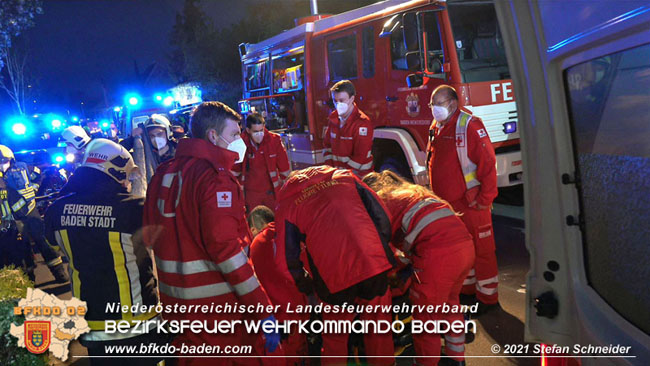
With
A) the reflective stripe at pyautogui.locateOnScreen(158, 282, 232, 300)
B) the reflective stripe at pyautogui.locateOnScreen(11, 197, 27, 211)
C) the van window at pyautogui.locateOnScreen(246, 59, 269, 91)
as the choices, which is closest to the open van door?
the reflective stripe at pyautogui.locateOnScreen(158, 282, 232, 300)

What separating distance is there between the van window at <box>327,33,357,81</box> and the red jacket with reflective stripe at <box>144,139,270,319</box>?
4.85 metres

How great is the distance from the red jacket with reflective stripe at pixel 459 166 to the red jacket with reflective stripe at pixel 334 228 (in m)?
1.61

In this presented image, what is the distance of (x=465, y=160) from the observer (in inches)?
156

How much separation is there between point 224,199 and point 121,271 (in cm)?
67

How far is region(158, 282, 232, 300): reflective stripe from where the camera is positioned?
2318 millimetres

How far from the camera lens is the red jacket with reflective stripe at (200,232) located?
2.21 metres

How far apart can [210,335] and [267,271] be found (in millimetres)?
681

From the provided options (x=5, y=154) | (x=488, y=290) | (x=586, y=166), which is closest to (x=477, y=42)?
(x=488, y=290)

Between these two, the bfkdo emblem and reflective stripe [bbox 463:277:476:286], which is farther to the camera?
reflective stripe [bbox 463:277:476:286]

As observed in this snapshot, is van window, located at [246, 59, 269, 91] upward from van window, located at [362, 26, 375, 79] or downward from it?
upward

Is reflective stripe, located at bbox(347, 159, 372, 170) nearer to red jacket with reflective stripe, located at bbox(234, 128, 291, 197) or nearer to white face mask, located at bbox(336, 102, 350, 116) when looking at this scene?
white face mask, located at bbox(336, 102, 350, 116)

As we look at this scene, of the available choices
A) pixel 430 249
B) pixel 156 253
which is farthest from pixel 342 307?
pixel 156 253

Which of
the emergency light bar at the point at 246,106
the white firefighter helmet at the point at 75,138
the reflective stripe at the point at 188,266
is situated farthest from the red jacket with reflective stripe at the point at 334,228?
the emergency light bar at the point at 246,106

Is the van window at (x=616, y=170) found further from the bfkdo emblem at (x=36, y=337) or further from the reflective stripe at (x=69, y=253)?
the bfkdo emblem at (x=36, y=337)
